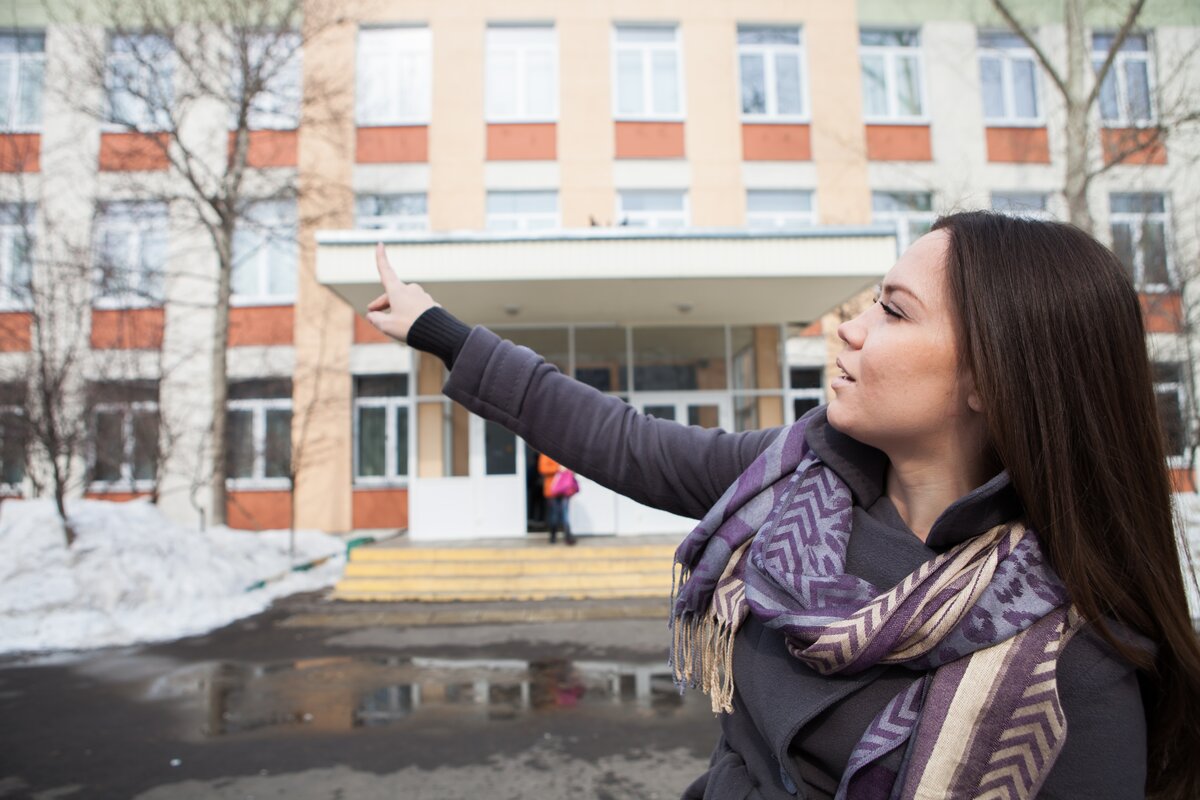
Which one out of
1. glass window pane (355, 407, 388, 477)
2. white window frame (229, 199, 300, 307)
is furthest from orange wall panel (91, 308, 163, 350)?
glass window pane (355, 407, 388, 477)

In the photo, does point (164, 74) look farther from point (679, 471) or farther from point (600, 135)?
point (679, 471)

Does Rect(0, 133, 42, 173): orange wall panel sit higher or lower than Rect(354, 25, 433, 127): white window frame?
lower

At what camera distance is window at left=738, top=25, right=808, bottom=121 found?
17.0m

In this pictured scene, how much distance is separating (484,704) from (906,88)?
673 inches

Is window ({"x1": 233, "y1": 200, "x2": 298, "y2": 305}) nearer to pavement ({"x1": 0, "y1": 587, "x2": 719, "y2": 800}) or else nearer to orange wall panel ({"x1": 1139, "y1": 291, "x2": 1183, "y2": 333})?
pavement ({"x1": 0, "y1": 587, "x2": 719, "y2": 800})

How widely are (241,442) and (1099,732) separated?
17.8 m

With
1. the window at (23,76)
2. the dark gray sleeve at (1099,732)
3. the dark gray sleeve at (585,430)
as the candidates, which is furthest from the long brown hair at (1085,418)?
the window at (23,76)

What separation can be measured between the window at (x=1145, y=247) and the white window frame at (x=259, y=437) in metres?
15.5

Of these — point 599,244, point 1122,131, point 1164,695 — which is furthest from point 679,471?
point 1122,131

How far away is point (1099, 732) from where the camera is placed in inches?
38.4

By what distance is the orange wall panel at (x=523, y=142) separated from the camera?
53.6 feet

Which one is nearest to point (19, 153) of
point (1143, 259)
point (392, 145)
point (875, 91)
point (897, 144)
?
point (392, 145)

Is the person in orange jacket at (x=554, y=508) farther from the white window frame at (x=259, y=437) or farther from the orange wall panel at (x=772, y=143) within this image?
the orange wall panel at (x=772, y=143)

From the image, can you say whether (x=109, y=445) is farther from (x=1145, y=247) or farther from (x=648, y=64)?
(x=1145, y=247)
